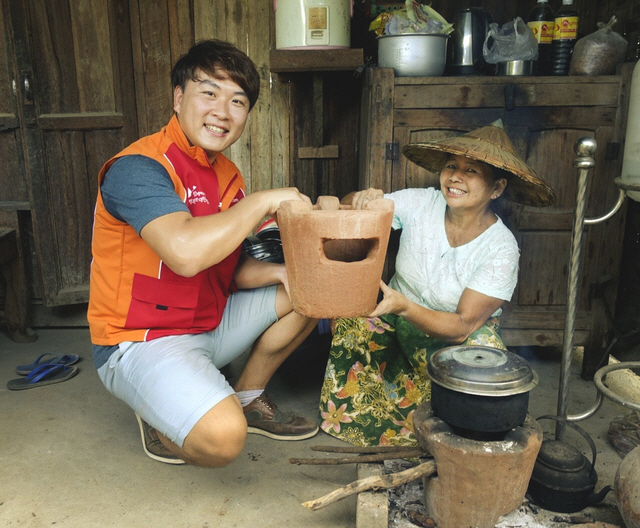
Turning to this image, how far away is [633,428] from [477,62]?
1716mm

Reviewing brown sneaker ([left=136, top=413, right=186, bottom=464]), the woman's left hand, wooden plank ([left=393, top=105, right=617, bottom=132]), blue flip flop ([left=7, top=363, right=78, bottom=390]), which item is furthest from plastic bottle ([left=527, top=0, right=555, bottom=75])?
blue flip flop ([left=7, top=363, right=78, bottom=390])

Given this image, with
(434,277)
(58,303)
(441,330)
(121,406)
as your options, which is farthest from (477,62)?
(58,303)

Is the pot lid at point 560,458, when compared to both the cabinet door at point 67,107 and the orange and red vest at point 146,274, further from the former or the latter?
the cabinet door at point 67,107

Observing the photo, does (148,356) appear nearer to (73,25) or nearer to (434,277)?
(434,277)

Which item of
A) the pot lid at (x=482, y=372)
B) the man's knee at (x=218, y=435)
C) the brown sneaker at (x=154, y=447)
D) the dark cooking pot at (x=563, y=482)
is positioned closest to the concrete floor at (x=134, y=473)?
the brown sneaker at (x=154, y=447)

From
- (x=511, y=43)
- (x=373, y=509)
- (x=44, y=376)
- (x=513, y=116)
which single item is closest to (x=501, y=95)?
(x=513, y=116)

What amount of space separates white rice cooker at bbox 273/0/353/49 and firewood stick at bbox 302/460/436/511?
193cm

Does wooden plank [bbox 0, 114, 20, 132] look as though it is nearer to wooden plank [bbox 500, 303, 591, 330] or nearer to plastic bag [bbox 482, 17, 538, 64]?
plastic bag [bbox 482, 17, 538, 64]

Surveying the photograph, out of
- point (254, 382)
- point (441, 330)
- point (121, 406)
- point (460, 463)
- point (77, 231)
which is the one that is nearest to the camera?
point (460, 463)

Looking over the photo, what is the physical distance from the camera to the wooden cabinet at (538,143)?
8.63 feet

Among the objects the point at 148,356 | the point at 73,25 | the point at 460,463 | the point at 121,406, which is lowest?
the point at 121,406

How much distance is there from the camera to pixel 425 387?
2.39m

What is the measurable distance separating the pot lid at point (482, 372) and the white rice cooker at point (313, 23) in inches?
66.2

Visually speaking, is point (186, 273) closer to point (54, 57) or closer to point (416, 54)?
point (416, 54)
